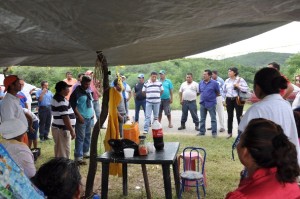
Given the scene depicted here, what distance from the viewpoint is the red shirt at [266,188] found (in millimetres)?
1269

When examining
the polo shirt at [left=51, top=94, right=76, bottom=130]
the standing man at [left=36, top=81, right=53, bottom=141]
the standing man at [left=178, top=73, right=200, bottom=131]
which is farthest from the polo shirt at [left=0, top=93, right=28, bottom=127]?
the standing man at [left=178, top=73, right=200, bottom=131]

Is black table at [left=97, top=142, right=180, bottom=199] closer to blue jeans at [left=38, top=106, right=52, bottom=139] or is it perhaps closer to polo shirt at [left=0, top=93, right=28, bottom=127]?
polo shirt at [left=0, top=93, right=28, bottom=127]

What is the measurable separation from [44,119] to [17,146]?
564 cm

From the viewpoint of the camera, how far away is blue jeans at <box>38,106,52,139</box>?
25.5 ft

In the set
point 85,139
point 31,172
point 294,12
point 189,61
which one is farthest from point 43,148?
point 189,61

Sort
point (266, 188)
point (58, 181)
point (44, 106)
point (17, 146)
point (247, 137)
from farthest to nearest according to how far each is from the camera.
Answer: point (44, 106) < point (17, 146) < point (58, 181) < point (247, 137) < point (266, 188)

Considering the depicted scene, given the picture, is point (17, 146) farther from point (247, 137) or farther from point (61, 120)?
point (61, 120)

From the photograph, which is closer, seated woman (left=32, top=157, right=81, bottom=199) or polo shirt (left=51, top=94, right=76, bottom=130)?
seated woman (left=32, top=157, right=81, bottom=199)

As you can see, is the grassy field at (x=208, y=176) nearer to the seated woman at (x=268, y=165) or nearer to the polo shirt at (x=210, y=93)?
the polo shirt at (x=210, y=93)

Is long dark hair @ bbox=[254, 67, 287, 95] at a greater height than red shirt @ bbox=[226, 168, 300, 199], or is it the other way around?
long dark hair @ bbox=[254, 67, 287, 95]

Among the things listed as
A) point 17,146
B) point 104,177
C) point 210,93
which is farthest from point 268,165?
point 210,93

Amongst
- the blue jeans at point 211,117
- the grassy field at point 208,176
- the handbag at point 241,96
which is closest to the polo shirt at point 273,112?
the grassy field at point 208,176

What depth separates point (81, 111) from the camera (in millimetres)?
5719

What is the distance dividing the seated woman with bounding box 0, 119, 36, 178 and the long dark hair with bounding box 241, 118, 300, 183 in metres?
1.83
